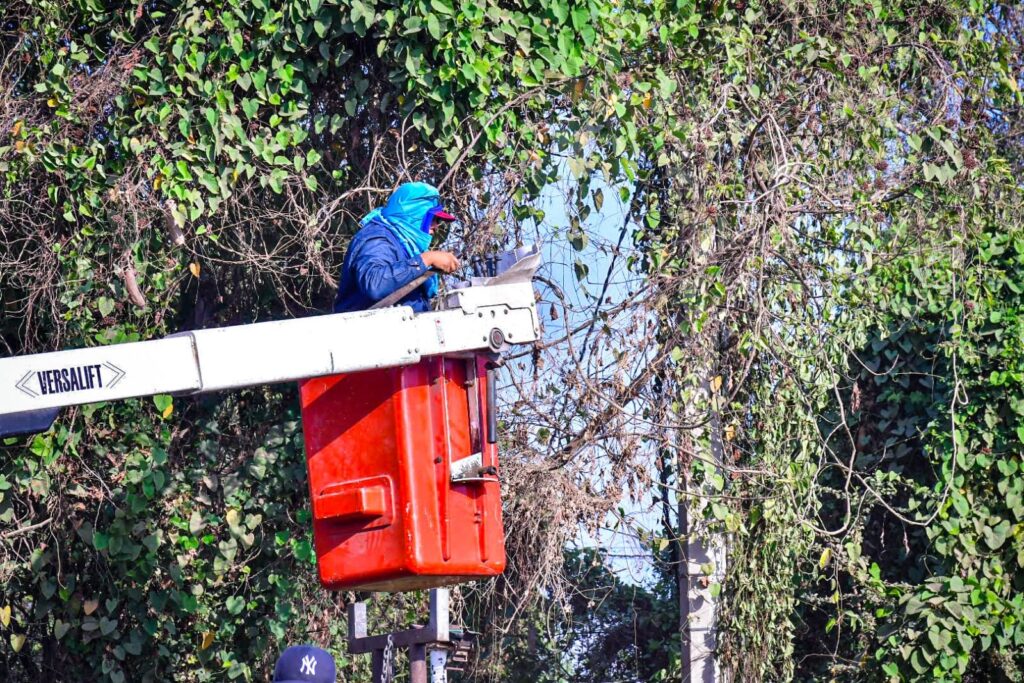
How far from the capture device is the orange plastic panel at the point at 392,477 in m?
4.11

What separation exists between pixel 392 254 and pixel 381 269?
144mm

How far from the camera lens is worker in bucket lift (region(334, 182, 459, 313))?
4.37 meters

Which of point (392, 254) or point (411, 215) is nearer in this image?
point (392, 254)

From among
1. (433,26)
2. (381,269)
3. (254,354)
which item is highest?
(433,26)

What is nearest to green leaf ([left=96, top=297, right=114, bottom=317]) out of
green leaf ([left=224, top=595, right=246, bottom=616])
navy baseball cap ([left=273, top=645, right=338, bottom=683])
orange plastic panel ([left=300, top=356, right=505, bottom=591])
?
green leaf ([left=224, top=595, right=246, bottom=616])

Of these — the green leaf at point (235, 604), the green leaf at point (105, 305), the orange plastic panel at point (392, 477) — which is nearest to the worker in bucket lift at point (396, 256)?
the orange plastic panel at point (392, 477)

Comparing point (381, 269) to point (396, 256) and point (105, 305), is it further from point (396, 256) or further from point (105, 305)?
point (105, 305)

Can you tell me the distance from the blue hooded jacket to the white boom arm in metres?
0.25

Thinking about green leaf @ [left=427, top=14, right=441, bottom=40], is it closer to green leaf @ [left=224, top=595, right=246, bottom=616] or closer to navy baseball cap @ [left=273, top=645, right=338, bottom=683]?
green leaf @ [left=224, top=595, right=246, bottom=616]

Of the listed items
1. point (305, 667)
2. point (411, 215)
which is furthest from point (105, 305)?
point (305, 667)

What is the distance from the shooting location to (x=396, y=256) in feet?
15.0

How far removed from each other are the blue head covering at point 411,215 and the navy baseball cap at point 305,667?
1597 millimetres

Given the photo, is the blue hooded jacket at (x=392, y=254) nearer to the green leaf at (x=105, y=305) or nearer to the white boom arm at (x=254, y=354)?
the white boom arm at (x=254, y=354)

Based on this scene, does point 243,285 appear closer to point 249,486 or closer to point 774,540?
point 249,486
